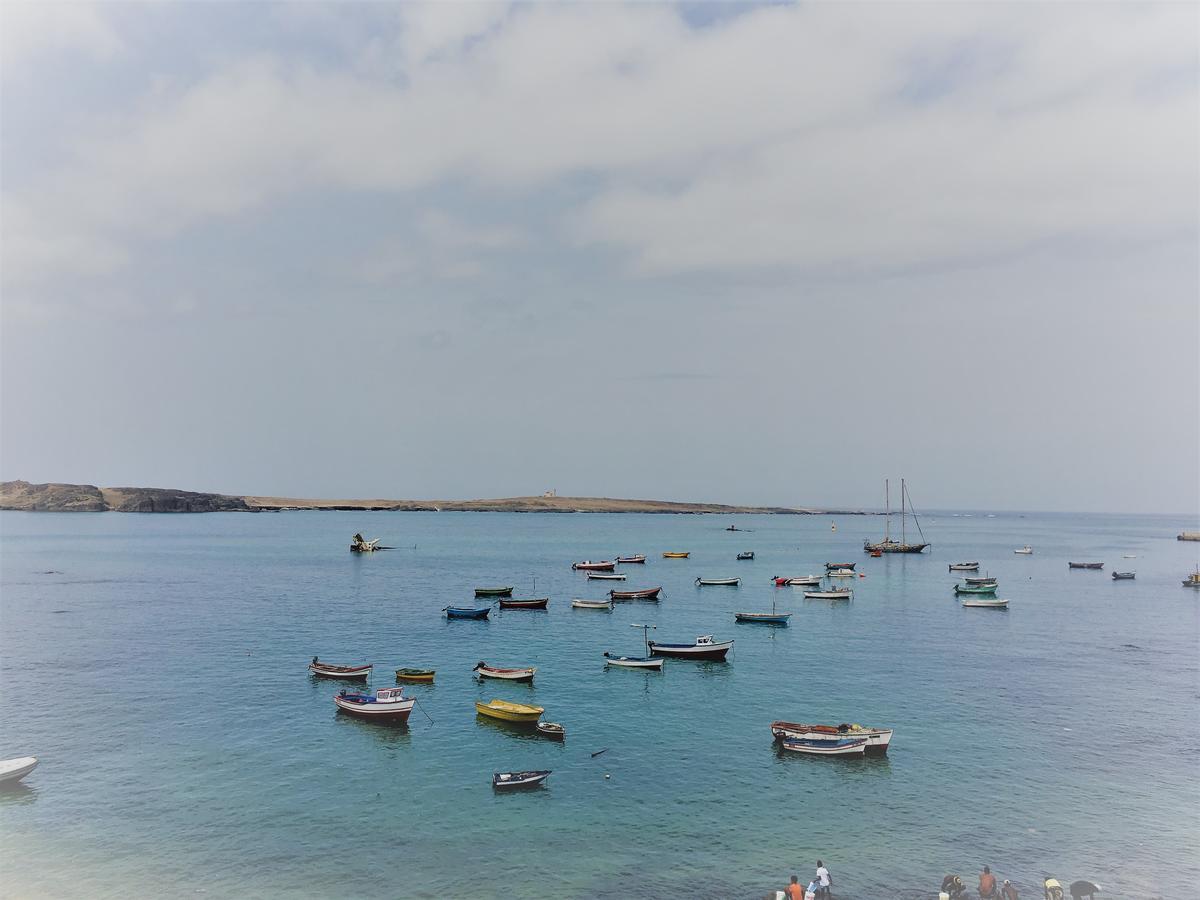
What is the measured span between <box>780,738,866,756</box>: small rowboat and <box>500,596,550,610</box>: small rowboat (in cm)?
6178

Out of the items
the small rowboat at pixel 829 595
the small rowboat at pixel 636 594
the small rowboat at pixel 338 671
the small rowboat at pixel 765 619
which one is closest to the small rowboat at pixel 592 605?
the small rowboat at pixel 636 594

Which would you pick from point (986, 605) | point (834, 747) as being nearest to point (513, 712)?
point (834, 747)

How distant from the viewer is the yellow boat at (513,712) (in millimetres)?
51656

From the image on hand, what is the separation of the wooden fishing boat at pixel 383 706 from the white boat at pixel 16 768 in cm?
1839

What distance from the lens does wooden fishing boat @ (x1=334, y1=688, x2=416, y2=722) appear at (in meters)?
52.9

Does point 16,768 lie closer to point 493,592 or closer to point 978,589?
point 493,592

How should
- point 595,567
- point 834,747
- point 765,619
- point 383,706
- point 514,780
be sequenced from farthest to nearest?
1. point 595,567
2. point 765,619
3. point 383,706
4. point 834,747
5. point 514,780

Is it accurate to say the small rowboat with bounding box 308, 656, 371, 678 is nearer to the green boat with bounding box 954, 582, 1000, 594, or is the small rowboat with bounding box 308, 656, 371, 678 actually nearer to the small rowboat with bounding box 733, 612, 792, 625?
the small rowboat with bounding box 733, 612, 792, 625

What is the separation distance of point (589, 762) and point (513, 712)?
8131 millimetres

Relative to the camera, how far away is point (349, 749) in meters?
48.6

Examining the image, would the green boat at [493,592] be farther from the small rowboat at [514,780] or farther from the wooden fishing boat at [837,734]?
the small rowboat at [514,780]

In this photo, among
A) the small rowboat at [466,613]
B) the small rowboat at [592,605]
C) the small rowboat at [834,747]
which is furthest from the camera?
the small rowboat at [592,605]

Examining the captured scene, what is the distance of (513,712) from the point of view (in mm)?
51938

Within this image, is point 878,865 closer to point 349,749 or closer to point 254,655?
point 349,749
